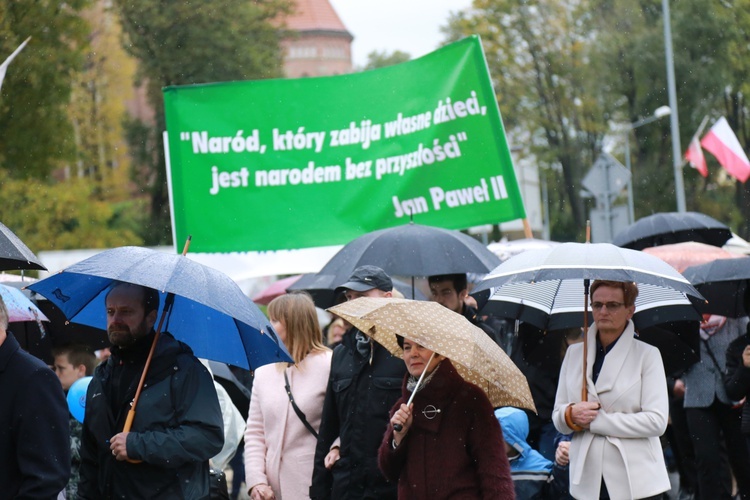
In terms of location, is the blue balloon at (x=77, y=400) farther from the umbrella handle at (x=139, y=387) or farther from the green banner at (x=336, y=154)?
the green banner at (x=336, y=154)

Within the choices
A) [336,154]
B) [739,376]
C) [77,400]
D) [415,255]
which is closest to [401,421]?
[77,400]

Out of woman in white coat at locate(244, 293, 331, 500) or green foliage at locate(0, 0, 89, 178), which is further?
green foliage at locate(0, 0, 89, 178)

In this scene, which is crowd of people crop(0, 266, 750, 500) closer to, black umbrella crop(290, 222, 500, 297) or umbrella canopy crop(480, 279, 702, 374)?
black umbrella crop(290, 222, 500, 297)

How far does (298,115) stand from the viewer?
11.3m

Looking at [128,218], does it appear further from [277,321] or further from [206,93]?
[277,321]

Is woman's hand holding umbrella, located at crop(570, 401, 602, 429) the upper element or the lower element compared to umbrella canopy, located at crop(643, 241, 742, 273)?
lower

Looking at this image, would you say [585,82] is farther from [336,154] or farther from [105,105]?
[336,154]

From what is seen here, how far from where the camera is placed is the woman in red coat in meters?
5.56

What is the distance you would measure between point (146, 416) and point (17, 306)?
4.58 feet

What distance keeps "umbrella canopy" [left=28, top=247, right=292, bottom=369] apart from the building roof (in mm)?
109228

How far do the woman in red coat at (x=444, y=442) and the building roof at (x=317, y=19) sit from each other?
110m

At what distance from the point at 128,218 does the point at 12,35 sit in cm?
3876

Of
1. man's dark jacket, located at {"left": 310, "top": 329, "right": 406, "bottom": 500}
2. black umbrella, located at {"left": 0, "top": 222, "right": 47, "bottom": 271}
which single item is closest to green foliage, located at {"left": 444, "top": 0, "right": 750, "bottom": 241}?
man's dark jacket, located at {"left": 310, "top": 329, "right": 406, "bottom": 500}

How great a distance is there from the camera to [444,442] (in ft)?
18.5
